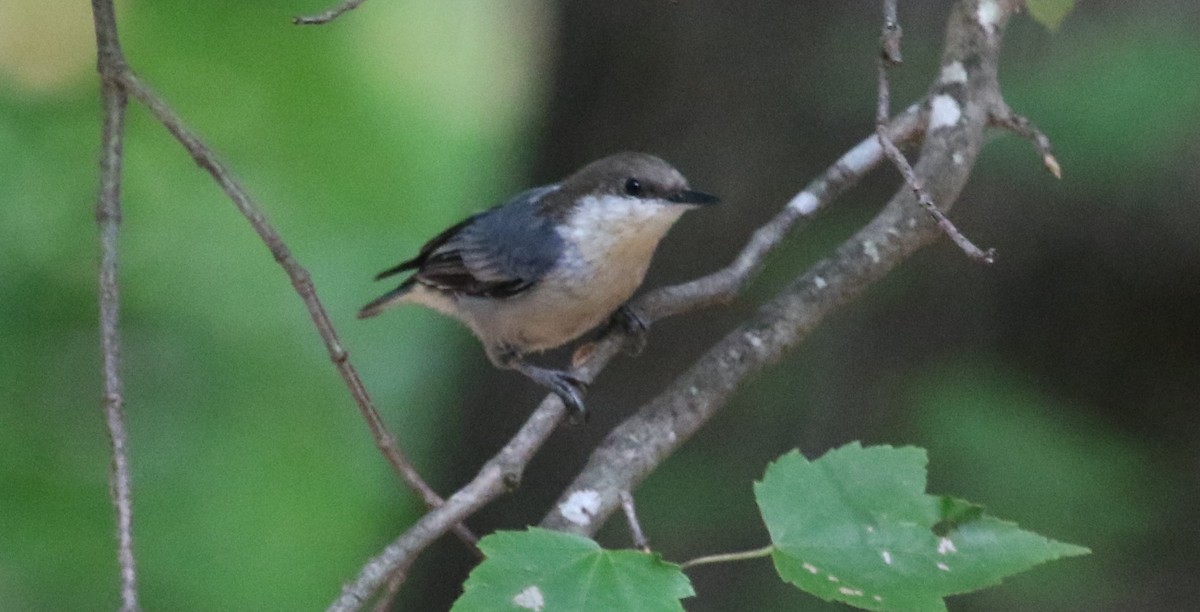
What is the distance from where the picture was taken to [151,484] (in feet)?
19.9

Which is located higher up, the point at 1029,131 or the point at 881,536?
the point at 1029,131

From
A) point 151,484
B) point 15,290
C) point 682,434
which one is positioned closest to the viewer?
point 682,434

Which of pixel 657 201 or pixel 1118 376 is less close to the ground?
pixel 657 201

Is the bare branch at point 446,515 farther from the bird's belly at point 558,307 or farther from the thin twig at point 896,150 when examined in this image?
the bird's belly at point 558,307

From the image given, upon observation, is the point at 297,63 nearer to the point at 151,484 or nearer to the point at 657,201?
the point at 151,484

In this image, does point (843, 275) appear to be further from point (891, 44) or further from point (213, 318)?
point (213, 318)

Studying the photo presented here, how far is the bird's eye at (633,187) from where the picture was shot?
399 centimetres

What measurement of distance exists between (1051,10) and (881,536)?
1693 mm

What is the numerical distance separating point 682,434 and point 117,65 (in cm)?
165

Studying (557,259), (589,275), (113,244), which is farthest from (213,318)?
(113,244)

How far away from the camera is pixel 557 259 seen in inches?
166

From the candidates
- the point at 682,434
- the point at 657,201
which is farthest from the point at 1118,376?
the point at 682,434

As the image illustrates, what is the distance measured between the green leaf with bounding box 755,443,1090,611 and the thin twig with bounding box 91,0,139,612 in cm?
114

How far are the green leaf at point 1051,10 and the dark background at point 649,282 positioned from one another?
1.03m
